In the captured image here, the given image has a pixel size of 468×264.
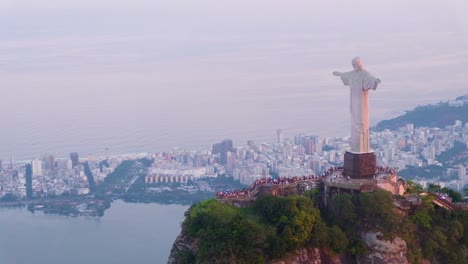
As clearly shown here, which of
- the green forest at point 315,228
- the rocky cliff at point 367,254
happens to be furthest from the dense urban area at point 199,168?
the rocky cliff at point 367,254

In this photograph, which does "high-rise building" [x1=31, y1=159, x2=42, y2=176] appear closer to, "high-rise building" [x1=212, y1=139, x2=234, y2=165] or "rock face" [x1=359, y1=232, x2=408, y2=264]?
"high-rise building" [x1=212, y1=139, x2=234, y2=165]

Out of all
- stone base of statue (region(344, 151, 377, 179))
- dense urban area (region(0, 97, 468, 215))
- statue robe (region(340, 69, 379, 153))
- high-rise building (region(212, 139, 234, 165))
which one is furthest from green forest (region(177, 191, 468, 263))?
high-rise building (region(212, 139, 234, 165))

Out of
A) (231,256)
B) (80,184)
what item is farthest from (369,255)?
(80,184)

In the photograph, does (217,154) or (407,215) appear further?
(217,154)

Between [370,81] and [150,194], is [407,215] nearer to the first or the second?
[370,81]

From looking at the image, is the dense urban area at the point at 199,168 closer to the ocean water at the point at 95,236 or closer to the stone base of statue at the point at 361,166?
the ocean water at the point at 95,236

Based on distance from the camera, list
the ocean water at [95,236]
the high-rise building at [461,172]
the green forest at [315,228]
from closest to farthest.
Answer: the green forest at [315,228] < the ocean water at [95,236] < the high-rise building at [461,172]

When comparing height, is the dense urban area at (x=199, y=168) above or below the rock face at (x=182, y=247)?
below
